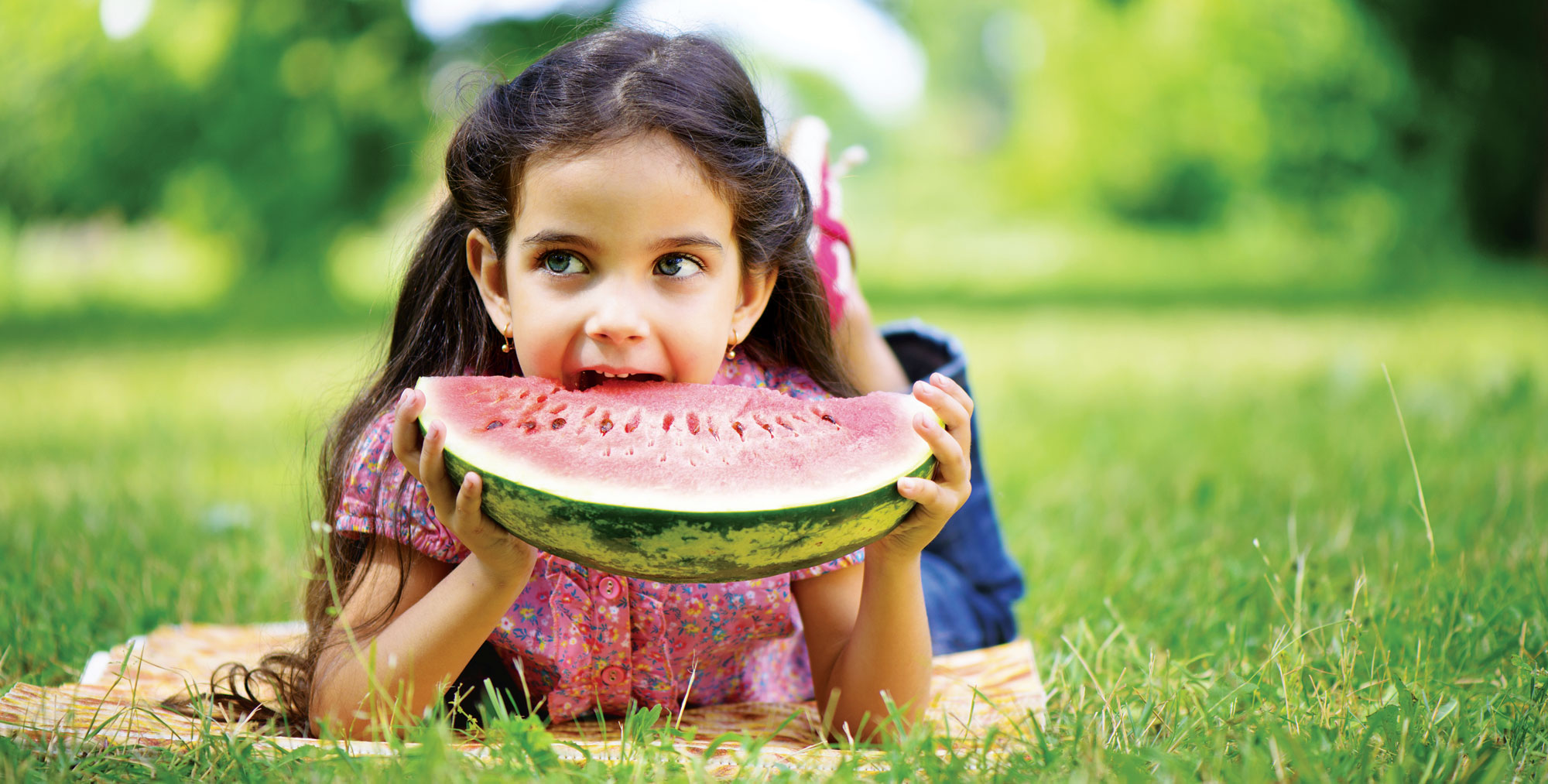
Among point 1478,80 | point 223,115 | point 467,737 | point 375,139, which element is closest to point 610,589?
point 467,737

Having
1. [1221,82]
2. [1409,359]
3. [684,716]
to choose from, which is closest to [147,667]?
[684,716]

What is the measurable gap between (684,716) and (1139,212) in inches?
725

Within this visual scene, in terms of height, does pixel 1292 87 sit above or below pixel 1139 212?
above

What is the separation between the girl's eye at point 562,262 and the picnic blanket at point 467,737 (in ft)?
2.22

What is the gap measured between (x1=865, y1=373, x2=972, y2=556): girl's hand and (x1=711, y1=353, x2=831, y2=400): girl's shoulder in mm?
478

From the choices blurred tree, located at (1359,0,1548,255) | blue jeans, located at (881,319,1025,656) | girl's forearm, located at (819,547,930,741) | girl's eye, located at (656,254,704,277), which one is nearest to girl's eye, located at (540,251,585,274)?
girl's eye, located at (656,254,704,277)

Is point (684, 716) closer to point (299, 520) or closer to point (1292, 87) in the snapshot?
point (299, 520)

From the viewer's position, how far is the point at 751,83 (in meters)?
2.04

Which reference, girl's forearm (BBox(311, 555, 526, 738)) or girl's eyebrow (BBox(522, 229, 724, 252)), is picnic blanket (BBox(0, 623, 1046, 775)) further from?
girl's eyebrow (BBox(522, 229, 724, 252))

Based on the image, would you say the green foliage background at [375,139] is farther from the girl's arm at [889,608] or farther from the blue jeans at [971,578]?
the girl's arm at [889,608]

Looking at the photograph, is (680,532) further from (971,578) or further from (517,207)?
(971,578)

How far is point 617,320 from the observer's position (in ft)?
5.49

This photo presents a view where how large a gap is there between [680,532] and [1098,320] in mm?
8066

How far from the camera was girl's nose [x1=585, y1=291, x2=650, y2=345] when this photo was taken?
1.67m
